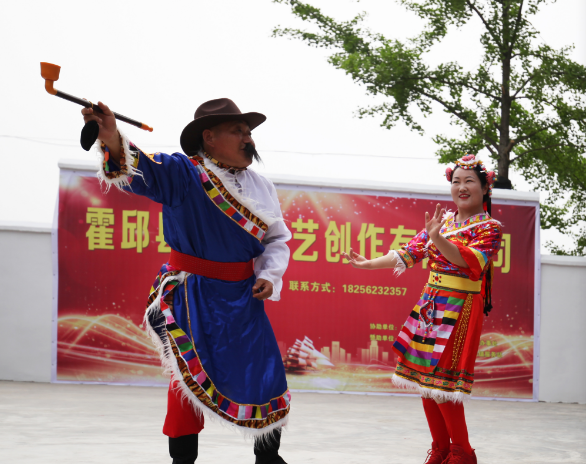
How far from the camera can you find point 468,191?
8.64ft

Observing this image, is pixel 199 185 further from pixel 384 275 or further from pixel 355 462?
pixel 384 275

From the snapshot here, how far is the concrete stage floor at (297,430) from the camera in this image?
9.31 ft

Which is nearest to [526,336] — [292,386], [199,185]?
[292,386]

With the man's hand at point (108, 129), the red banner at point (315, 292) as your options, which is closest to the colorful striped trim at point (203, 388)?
the man's hand at point (108, 129)

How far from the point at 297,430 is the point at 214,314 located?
1879 millimetres

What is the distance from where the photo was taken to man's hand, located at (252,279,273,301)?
1.99 m

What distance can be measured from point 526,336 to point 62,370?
3.95 m

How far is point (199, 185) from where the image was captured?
1911 millimetres

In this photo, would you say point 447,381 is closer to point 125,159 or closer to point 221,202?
point 221,202

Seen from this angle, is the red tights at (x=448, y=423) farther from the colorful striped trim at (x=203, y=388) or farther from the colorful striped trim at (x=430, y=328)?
the colorful striped trim at (x=203, y=388)

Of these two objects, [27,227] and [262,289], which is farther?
[27,227]

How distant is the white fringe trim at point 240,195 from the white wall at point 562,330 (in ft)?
13.5

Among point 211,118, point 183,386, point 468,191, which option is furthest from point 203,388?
point 468,191

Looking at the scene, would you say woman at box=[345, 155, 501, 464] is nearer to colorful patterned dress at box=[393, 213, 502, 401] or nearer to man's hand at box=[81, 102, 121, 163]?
colorful patterned dress at box=[393, 213, 502, 401]
